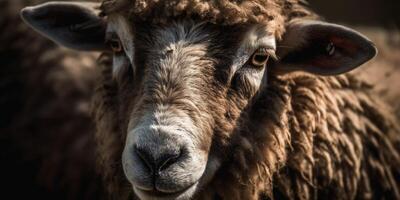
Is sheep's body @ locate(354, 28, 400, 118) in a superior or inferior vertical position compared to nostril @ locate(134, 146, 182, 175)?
inferior

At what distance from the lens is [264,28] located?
3.80 meters

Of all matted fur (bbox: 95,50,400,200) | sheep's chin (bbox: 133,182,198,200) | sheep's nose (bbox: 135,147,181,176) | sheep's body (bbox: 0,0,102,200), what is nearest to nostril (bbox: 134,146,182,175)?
sheep's nose (bbox: 135,147,181,176)

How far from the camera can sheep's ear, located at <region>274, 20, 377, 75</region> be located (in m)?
3.91

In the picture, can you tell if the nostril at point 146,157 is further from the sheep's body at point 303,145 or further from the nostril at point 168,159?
the sheep's body at point 303,145

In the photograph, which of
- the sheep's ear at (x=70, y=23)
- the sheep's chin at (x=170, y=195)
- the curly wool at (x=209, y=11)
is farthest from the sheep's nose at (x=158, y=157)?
the sheep's ear at (x=70, y=23)

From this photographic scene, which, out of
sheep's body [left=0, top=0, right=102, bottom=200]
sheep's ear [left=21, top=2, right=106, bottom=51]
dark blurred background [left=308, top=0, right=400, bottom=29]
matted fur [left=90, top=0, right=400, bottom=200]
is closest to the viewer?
matted fur [left=90, top=0, right=400, bottom=200]

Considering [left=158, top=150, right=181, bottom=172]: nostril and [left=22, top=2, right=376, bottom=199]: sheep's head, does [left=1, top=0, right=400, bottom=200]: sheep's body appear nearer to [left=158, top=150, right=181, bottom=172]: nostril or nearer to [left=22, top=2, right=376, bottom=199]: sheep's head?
[left=22, top=2, right=376, bottom=199]: sheep's head

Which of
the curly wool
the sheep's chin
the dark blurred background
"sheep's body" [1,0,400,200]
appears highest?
the curly wool

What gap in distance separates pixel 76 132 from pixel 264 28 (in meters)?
2.56

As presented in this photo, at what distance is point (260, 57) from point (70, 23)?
1.45 metres

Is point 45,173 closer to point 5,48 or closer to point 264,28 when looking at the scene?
point 5,48

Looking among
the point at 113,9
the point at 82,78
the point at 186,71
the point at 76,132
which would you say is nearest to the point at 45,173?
the point at 76,132

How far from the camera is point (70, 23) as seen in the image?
450 cm

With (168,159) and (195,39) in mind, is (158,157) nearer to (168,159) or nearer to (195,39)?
(168,159)
